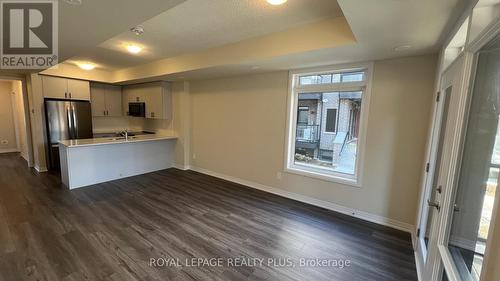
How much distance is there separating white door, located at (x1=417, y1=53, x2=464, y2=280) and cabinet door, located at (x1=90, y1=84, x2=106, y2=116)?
24.3 feet

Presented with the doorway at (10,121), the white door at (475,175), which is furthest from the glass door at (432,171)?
the doorway at (10,121)

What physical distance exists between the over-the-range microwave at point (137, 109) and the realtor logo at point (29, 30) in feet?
8.04

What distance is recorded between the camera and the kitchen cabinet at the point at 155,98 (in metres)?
5.55

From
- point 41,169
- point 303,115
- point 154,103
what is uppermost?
point 154,103

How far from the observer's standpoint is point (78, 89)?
5535 millimetres

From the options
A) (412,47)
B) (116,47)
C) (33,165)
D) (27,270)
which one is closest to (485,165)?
(412,47)

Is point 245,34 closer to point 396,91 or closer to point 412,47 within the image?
point 412,47

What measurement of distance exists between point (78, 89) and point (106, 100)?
787 mm

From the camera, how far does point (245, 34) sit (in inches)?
117

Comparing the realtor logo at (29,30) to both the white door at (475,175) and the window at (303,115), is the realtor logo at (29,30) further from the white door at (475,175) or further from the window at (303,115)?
the window at (303,115)

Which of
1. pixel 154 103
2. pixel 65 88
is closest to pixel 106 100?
pixel 65 88

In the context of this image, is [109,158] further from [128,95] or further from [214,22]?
[214,22]

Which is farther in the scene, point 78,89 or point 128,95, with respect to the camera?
point 128,95

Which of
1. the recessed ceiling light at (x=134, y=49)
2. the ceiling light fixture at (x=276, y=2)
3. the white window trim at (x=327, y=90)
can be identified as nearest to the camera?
the ceiling light fixture at (x=276, y=2)
